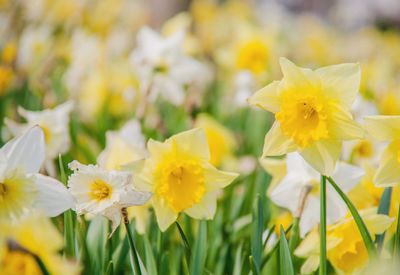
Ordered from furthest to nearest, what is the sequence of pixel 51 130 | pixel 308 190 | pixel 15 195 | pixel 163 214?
1. pixel 51 130
2. pixel 308 190
3. pixel 163 214
4. pixel 15 195

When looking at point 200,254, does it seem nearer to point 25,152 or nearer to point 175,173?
point 175,173

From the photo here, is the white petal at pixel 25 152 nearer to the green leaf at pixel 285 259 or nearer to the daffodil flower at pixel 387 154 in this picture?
the green leaf at pixel 285 259

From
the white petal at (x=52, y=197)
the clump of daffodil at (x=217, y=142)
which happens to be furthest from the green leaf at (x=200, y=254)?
the clump of daffodil at (x=217, y=142)

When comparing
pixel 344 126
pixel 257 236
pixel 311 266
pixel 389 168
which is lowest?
pixel 311 266

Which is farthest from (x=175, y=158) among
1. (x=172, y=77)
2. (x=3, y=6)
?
(x=3, y=6)

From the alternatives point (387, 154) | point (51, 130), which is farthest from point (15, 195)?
point (387, 154)

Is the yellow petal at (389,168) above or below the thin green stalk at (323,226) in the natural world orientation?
above
